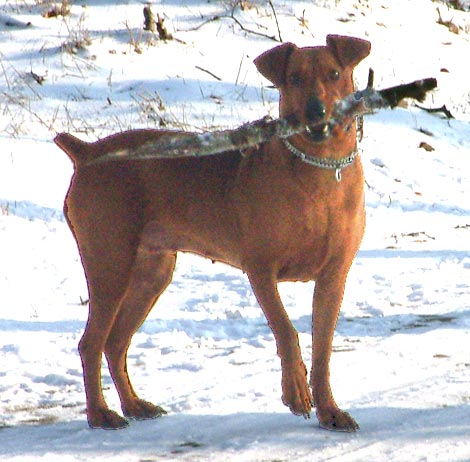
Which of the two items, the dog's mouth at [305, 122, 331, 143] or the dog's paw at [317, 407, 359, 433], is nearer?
the dog's mouth at [305, 122, 331, 143]

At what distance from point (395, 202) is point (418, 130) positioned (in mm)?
2026

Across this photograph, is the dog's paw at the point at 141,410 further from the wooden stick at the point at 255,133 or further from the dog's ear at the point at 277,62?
the dog's ear at the point at 277,62

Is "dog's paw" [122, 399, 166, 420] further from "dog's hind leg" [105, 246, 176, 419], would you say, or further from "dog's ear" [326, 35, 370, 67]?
"dog's ear" [326, 35, 370, 67]

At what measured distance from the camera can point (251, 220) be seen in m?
4.85

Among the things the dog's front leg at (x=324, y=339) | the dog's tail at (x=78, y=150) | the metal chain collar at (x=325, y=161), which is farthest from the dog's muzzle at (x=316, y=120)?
the dog's tail at (x=78, y=150)

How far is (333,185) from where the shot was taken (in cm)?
476

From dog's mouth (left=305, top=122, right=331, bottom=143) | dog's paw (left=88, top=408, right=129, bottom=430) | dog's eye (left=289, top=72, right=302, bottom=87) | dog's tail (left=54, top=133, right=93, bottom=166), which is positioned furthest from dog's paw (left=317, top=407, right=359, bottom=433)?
dog's tail (left=54, top=133, right=93, bottom=166)

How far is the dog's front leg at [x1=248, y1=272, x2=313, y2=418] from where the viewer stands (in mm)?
4801

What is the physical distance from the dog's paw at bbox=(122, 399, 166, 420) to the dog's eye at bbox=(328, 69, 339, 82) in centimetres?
178

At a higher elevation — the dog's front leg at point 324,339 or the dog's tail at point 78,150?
the dog's tail at point 78,150

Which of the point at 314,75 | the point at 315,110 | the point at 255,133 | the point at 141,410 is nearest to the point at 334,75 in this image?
the point at 314,75

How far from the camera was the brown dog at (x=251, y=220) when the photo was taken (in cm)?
475

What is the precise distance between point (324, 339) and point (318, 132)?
948 mm

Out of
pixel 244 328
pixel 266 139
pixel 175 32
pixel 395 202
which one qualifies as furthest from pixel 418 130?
pixel 266 139
